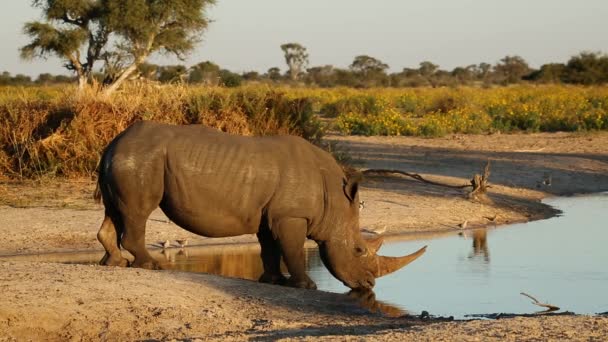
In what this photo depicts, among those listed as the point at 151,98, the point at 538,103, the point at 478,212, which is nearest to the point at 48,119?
the point at 151,98

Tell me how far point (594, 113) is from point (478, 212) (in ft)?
55.0

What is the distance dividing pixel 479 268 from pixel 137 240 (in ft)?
12.7

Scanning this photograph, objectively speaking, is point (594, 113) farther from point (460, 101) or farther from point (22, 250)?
point (22, 250)

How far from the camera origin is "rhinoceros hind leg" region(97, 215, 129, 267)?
1063cm

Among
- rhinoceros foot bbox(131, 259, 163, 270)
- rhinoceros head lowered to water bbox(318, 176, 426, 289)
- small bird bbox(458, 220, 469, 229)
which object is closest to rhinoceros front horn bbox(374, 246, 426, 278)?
rhinoceros head lowered to water bbox(318, 176, 426, 289)

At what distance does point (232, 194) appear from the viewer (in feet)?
34.0

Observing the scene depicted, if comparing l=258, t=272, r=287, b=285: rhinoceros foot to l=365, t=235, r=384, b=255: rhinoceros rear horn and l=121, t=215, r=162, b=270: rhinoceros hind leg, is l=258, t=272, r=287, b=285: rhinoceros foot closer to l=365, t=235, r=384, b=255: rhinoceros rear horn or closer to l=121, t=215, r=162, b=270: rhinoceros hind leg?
l=365, t=235, r=384, b=255: rhinoceros rear horn

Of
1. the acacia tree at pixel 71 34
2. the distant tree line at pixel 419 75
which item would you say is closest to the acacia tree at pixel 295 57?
the distant tree line at pixel 419 75

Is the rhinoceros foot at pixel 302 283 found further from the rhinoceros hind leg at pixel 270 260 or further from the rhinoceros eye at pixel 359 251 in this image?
the rhinoceros eye at pixel 359 251

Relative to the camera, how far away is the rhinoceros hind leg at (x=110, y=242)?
1063cm

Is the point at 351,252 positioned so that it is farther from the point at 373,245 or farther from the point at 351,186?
the point at 351,186

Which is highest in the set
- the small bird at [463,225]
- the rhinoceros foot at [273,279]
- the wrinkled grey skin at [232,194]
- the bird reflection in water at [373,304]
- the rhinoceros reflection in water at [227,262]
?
the wrinkled grey skin at [232,194]

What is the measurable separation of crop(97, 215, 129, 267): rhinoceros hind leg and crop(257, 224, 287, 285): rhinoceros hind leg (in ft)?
4.08

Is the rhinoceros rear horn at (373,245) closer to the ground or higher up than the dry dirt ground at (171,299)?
higher up
